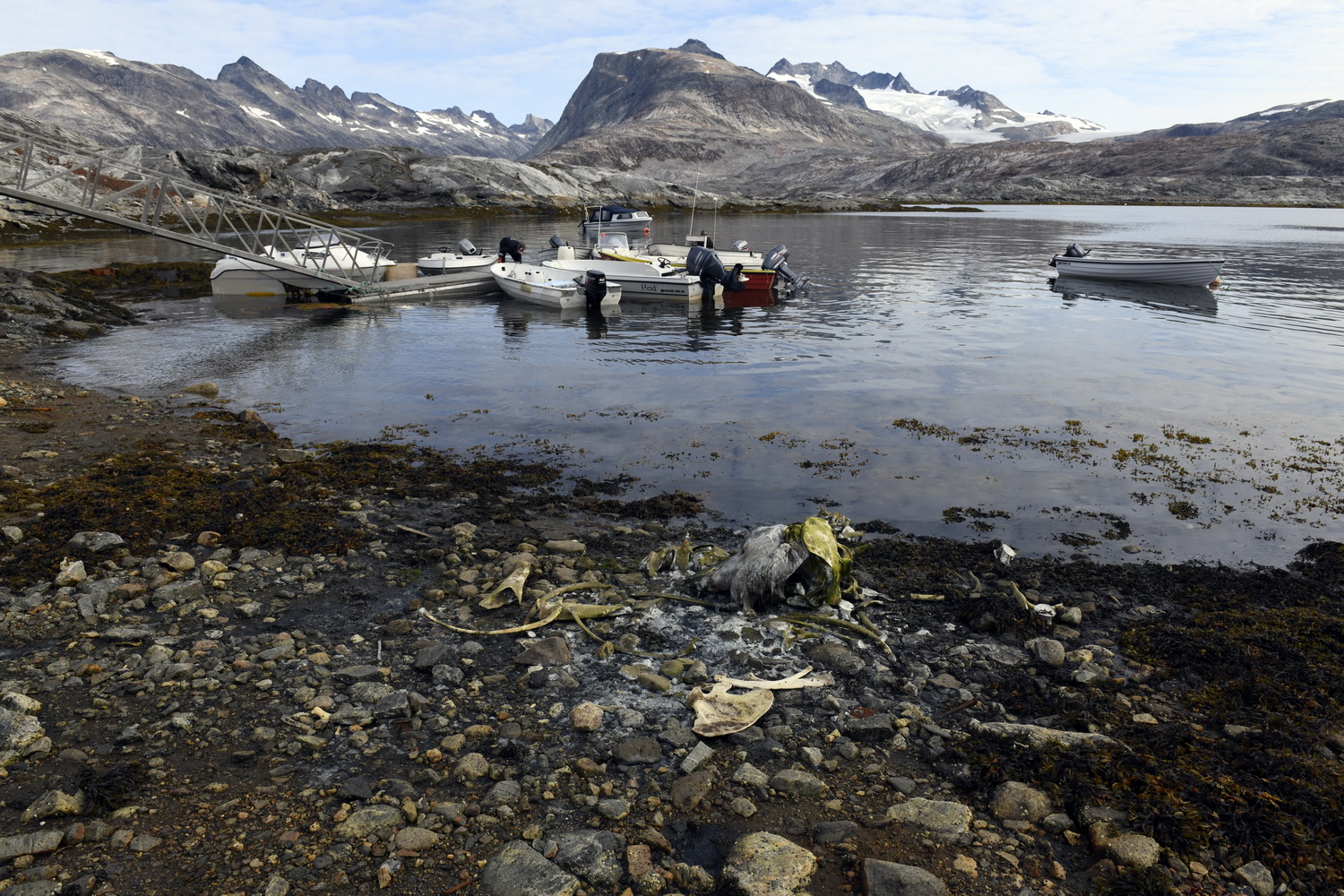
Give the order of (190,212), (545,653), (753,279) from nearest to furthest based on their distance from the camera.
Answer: (545,653), (190,212), (753,279)

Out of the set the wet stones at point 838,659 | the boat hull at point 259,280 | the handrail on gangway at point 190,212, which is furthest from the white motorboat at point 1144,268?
the wet stones at point 838,659

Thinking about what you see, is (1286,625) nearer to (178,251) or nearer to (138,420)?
(138,420)

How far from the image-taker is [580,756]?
599 cm

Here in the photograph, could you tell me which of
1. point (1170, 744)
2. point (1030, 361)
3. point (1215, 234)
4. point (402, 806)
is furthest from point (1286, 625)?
point (1215, 234)

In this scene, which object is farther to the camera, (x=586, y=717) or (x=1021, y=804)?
(x=586, y=717)

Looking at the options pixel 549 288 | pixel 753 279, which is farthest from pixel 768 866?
pixel 753 279

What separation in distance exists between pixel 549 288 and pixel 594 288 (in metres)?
2.46

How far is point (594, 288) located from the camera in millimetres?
33219

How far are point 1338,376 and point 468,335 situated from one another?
89.6 ft

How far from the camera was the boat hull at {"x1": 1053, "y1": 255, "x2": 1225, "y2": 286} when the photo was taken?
3850cm

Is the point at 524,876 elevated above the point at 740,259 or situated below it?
below

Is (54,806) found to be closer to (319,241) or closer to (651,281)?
Result: (651,281)

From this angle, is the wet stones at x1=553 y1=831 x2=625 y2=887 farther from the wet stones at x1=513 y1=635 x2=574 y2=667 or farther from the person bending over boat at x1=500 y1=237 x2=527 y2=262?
the person bending over boat at x1=500 y1=237 x2=527 y2=262

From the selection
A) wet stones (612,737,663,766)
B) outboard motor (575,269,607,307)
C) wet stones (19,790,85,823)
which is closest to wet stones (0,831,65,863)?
wet stones (19,790,85,823)
